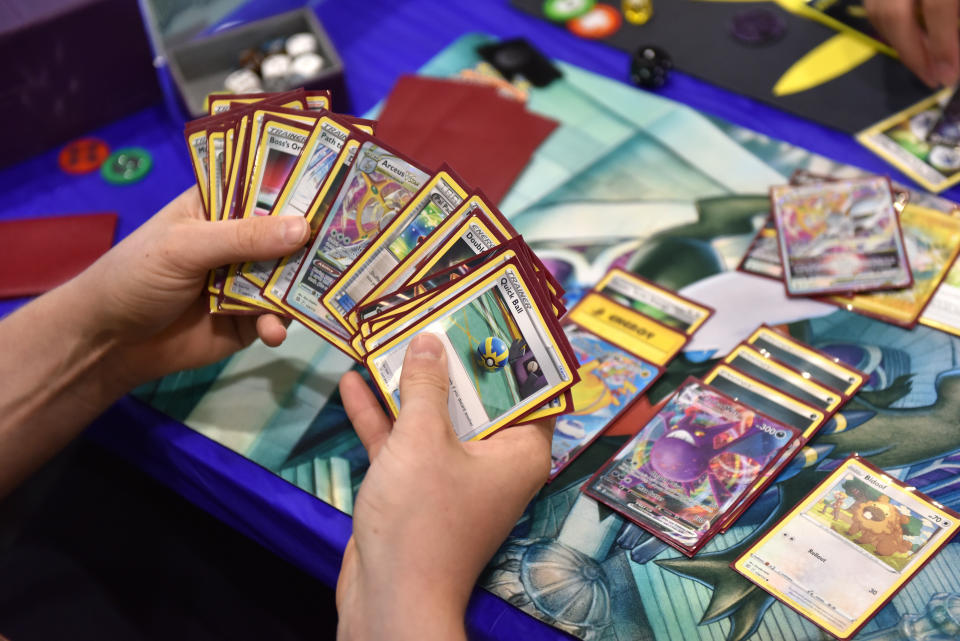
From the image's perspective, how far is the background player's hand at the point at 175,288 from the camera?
1.33 m

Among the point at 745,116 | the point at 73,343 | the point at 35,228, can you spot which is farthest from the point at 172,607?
the point at 745,116

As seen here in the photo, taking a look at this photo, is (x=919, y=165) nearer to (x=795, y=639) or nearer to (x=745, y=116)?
(x=745, y=116)

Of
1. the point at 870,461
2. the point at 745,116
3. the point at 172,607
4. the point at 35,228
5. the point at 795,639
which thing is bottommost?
the point at 172,607

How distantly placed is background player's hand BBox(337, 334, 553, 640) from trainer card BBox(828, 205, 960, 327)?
0.79m

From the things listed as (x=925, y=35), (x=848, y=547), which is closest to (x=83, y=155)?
(x=848, y=547)

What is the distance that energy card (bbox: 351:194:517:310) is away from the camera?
4.36 ft

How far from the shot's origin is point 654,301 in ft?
5.12

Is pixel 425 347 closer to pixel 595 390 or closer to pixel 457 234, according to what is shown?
pixel 457 234

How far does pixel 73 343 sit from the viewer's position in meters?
1.46

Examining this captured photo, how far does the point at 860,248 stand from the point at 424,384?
3.13 ft

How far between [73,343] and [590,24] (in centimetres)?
148

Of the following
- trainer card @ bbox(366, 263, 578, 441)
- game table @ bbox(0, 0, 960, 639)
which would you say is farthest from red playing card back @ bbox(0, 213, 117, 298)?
trainer card @ bbox(366, 263, 578, 441)

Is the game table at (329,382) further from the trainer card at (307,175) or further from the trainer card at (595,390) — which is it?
Result: the trainer card at (307,175)

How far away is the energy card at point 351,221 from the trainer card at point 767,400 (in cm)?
63
